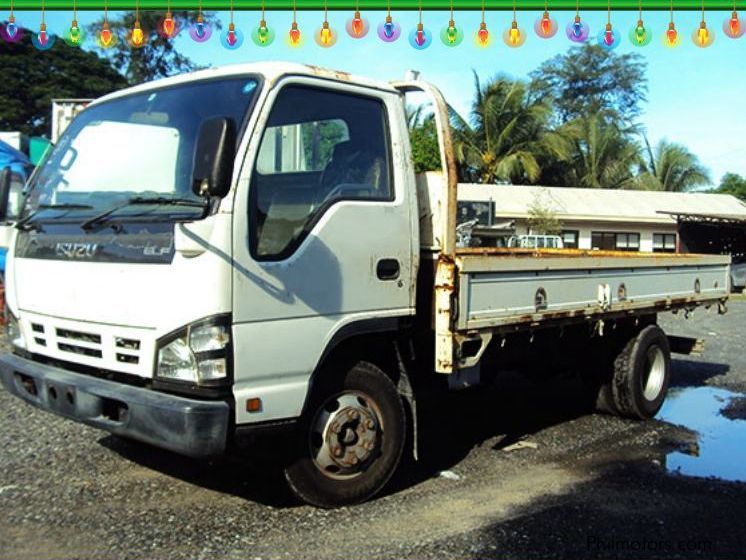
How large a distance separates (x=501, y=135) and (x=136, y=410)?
30.8 meters

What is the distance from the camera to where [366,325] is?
453 cm

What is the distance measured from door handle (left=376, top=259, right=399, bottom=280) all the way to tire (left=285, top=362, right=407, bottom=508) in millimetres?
545

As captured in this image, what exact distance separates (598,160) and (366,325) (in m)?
35.6

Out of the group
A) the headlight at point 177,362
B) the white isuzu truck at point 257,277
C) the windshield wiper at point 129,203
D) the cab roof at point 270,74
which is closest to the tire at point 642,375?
the white isuzu truck at point 257,277

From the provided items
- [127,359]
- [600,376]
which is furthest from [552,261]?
[127,359]

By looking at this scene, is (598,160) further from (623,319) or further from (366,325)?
(366,325)

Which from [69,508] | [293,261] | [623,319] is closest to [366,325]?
[293,261]

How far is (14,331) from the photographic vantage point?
4.78 meters

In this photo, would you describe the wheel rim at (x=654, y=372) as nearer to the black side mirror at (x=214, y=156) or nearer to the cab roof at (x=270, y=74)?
the cab roof at (x=270, y=74)

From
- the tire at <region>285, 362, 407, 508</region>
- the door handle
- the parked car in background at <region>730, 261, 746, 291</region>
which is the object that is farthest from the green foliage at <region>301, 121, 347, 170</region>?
the parked car in background at <region>730, 261, 746, 291</region>

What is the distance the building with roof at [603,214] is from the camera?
27.6 m

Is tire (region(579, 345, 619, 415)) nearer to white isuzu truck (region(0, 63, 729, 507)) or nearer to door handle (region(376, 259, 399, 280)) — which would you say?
white isuzu truck (region(0, 63, 729, 507))

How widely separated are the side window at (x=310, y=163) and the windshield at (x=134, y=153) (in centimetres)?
27

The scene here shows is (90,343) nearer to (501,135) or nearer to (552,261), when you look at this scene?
(552,261)
